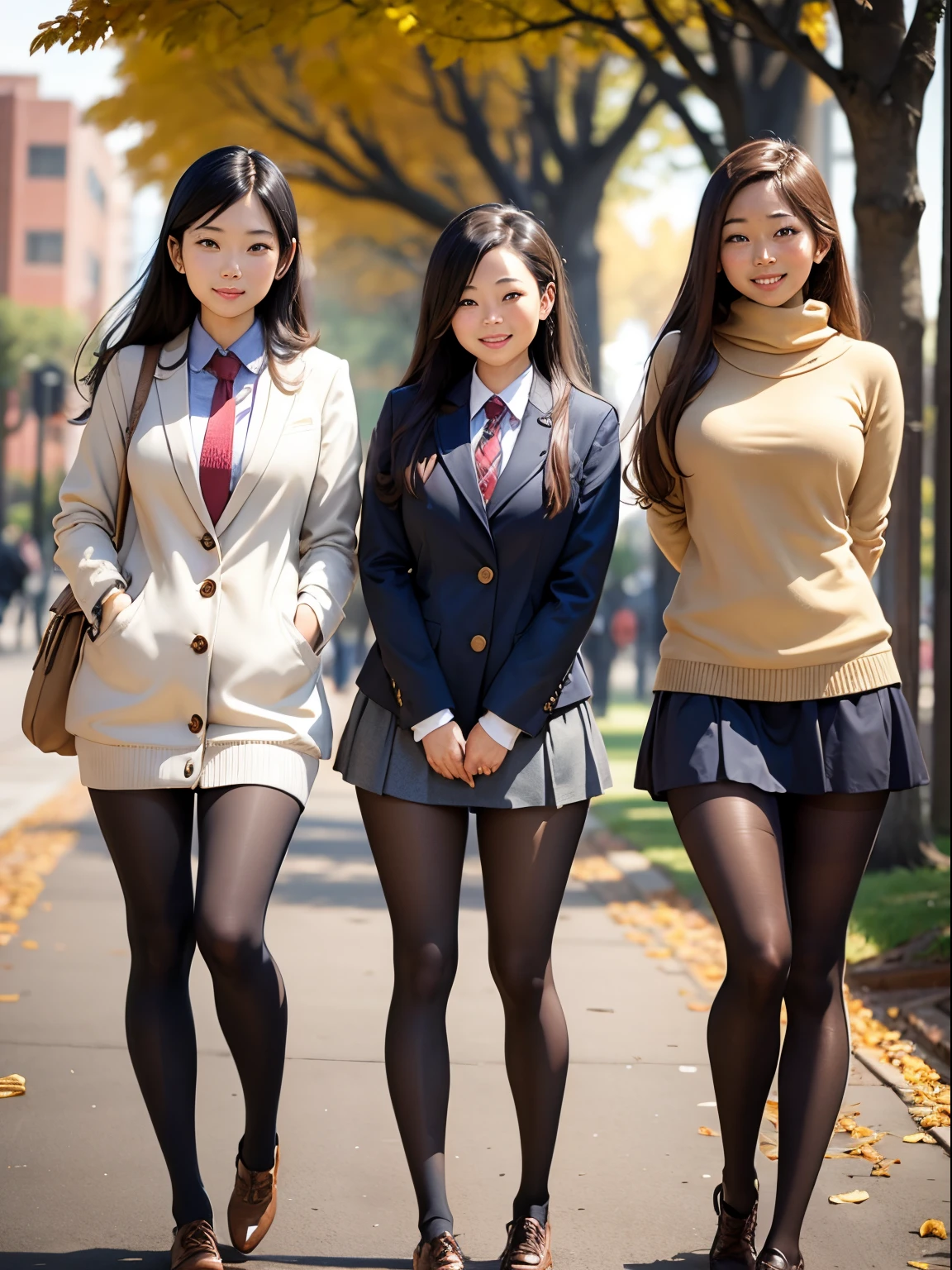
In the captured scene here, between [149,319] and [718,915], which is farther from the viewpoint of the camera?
[149,319]

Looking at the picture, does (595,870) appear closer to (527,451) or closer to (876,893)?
(876,893)

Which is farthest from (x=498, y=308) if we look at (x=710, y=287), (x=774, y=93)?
(x=774, y=93)

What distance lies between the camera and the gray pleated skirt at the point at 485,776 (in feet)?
11.4

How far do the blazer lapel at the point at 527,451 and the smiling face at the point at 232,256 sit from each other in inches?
25.8

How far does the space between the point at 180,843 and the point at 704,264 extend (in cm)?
171

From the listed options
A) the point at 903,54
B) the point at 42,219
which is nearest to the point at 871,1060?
the point at 903,54

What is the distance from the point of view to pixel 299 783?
356 cm

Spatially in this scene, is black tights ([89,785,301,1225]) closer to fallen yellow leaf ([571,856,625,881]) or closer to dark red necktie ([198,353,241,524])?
dark red necktie ([198,353,241,524])

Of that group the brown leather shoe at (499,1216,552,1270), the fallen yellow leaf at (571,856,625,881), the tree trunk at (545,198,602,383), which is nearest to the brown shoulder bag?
the brown leather shoe at (499,1216,552,1270)

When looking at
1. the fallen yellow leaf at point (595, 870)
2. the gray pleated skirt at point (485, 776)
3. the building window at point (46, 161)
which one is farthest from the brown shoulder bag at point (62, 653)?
the building window at point (46, 161)

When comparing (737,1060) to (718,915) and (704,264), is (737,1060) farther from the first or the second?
(704,264)

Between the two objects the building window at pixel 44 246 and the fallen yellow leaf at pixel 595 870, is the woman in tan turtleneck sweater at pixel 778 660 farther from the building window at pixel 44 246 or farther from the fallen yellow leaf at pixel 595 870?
the building window at pixel 44 246

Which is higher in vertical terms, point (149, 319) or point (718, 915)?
point (149, 319)

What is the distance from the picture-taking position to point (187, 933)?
139 inches
